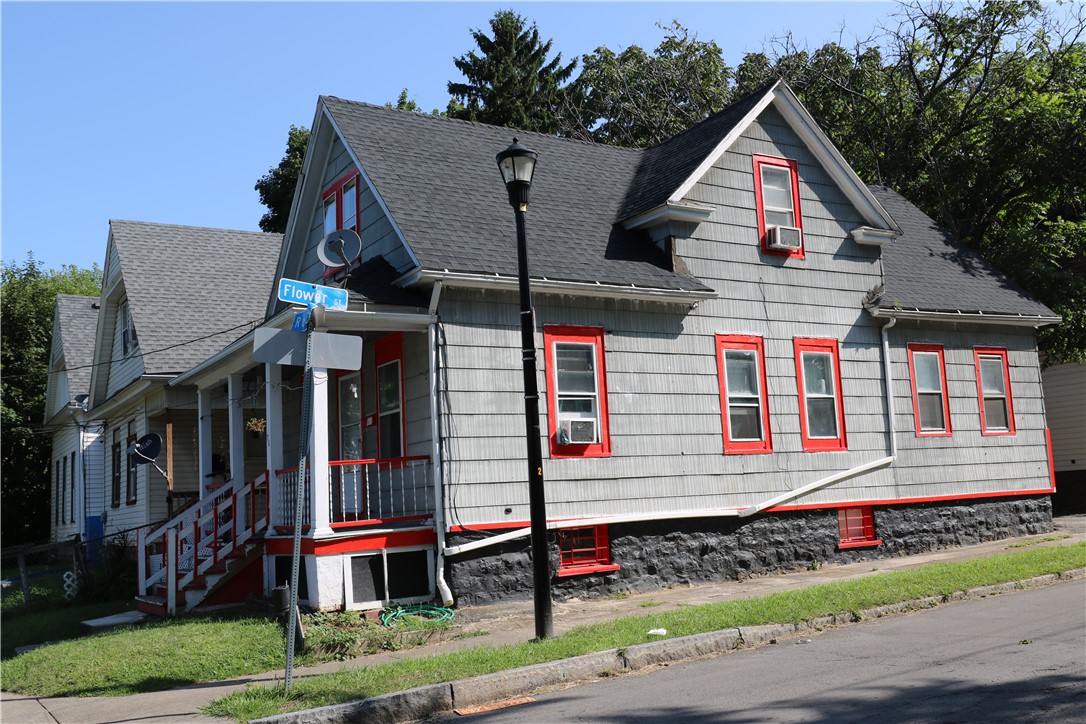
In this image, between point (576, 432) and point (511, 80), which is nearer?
point (576, 432)

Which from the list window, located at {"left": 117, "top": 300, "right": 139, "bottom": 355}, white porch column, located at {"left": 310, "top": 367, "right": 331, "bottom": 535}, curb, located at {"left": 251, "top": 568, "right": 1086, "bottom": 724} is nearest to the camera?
curb, located at {"left": 251, "top": 568, "right": 1086, "bottom": 724}

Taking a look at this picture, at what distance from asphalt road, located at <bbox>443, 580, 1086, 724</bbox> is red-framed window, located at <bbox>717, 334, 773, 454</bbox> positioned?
5397 mm

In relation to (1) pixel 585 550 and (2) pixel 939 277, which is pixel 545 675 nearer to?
(1) pixel 585 550

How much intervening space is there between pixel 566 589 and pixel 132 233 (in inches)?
643

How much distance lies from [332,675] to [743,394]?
8.69 m

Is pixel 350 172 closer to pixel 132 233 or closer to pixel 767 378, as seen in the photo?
pixel 767 378

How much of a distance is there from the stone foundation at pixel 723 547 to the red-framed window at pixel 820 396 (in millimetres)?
1185

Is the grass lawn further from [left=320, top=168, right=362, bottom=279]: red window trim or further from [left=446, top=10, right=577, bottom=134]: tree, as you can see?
[left=446, top=10, right=577, bottom=134]: tree

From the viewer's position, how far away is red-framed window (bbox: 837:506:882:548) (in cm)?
1636

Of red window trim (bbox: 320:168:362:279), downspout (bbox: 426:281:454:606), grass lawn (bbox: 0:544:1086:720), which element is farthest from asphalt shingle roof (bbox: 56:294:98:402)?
downspout (bbox: 426:281:454:606)

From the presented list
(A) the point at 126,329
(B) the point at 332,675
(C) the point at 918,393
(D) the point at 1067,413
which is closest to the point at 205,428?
(A) the point at 126,329

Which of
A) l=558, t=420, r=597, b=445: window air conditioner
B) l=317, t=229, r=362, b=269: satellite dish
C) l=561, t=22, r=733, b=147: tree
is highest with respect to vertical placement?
l=561, t=22, r=733, b=147: tree

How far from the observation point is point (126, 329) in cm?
2353

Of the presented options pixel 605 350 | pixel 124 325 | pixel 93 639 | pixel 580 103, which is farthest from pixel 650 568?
pixel 580 103
